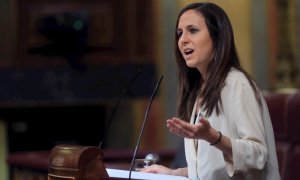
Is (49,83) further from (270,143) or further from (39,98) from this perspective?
(270,143)

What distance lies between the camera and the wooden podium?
107 inches

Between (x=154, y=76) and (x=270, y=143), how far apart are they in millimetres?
5607

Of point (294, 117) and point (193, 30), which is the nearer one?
point (193, 30)

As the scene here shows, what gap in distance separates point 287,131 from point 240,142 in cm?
160

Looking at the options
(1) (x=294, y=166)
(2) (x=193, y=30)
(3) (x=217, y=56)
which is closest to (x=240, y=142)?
(3) (x=217, y=56)

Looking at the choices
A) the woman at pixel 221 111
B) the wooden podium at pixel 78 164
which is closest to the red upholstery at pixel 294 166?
the woman at pixel 221 111

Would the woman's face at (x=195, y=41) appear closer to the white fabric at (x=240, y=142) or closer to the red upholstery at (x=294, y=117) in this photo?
the white fabric at (x=240, y=142)

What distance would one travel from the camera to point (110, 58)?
8.55m

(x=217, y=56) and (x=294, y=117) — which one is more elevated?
(x=217, y=56)

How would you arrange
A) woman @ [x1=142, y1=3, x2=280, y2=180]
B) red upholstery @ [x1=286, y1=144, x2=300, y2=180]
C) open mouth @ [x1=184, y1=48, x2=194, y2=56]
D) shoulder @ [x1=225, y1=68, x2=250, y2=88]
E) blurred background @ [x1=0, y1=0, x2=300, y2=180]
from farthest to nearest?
blurred background @ [x1=0, y1=0, x2=300, y2=180] → red upholstery @ [x1=286, y1=144, x2=300, y2=180] → open mouth @ [x1=184, y1=48, x2=194, y2=56] → shoulder @ [x1=225, y1=68, x2=250, y2=88] → woman @ [x1=142, y1=3, x2=280, y2=180]

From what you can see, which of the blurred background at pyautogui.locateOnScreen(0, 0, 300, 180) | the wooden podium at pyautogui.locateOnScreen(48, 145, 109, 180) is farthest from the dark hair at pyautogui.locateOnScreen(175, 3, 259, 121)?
the blurred background at pyautogui.locateOnScreen(0, 0, 300, 180)

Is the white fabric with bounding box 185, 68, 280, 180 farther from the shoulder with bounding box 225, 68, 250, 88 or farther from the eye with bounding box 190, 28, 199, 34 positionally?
the eye with bounding box 190, 28, 199, 34

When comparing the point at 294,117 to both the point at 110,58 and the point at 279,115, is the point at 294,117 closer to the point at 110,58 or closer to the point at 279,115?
the point at 279,115

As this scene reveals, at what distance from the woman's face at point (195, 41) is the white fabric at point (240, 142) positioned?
0.39 ft
